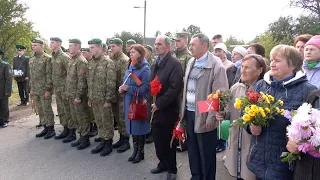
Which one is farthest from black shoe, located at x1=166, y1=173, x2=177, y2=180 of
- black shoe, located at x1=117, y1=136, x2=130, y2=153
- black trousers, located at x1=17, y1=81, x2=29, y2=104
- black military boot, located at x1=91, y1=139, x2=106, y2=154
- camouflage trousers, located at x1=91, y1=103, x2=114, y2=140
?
black trousers, located at x1=17, y1=81, x2=29, y2=104

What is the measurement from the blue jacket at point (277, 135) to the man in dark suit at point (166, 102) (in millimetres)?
1473

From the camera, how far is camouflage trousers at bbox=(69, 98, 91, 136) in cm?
541

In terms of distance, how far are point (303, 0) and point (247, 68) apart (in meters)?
26.4

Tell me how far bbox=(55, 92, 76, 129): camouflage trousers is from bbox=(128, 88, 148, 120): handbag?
6.46ft

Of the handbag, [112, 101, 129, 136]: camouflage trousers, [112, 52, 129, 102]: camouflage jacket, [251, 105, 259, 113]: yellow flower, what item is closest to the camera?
[251, 105, 259, 113]: yellow flower

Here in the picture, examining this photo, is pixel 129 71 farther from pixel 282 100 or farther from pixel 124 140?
pixel 282 100

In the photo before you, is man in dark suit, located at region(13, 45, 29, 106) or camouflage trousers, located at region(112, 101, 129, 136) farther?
man in dark suit, located at region(13, 45, 29, 106)

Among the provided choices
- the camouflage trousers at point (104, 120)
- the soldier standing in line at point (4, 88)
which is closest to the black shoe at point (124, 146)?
the camouflage trousers at point (104, 120)

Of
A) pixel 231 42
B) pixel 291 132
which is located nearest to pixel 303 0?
pixel 231 42

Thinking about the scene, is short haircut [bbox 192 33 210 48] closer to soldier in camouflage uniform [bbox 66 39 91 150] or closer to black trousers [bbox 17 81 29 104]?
soldier in camouflage uniform [bbox 66 39 91 150]

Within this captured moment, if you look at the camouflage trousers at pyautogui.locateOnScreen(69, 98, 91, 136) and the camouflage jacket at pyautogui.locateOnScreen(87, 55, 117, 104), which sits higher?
the camouflage jacket at pyautogui.locateOnScreen(87, 55, 117, 104)

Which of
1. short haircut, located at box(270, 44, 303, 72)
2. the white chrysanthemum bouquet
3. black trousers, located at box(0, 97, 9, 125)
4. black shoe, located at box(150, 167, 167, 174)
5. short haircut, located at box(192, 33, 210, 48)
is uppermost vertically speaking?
short haircut, located at box(192, 33, 210, 48)

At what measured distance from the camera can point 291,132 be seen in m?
1.86

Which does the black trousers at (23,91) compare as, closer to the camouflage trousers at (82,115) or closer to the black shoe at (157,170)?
the camouflage trousers at (82,115)
